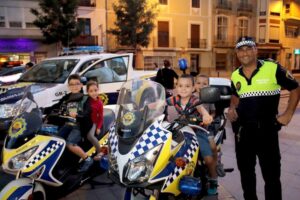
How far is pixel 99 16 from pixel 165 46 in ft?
22.9

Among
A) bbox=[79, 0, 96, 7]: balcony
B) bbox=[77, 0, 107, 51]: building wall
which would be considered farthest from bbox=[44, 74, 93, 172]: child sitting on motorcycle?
bbox=[79, 0, 96, 7]: balcony

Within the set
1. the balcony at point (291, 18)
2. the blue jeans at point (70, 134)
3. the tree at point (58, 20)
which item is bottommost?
the blue jeans at point (70, 134)

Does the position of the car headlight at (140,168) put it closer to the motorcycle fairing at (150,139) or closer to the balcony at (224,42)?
the motorcycle fairing at (150,139)

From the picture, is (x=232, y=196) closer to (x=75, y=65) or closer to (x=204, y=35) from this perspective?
(x=75, y=65)

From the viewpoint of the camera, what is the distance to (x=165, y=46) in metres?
29.4

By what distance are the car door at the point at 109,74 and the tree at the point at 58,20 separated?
1377 centimetres

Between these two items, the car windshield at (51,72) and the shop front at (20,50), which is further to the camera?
the shop front at (20,50)

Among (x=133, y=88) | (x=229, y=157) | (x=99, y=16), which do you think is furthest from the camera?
(x=99, y=16)

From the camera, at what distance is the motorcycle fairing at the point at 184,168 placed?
2.55 meters

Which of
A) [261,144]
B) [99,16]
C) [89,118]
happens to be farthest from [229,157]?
[99,16]

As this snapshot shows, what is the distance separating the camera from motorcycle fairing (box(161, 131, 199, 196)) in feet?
8.37

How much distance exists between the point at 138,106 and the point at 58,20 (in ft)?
65.5

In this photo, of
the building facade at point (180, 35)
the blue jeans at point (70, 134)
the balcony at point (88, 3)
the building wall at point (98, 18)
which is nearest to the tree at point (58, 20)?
the balcony at point (88, 3)

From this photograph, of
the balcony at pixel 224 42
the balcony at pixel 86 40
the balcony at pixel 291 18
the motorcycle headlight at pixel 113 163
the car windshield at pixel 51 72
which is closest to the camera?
the motorcycle headlight at pixel 113 163
